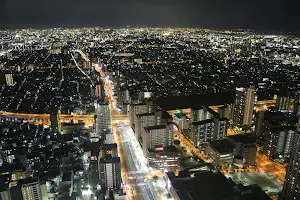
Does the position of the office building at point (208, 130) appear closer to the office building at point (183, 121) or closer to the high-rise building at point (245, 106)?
the office building at point (183, 121)

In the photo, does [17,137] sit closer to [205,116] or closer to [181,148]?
[181,148]

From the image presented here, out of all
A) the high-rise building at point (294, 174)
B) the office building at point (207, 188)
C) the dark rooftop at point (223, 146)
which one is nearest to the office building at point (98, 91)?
the dark rooftop at point (223, 146)

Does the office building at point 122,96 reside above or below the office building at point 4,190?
above

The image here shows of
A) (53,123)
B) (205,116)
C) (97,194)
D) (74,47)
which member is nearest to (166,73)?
(205,116)

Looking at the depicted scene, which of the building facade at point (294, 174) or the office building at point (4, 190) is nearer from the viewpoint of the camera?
the building facade at point (294, 174)

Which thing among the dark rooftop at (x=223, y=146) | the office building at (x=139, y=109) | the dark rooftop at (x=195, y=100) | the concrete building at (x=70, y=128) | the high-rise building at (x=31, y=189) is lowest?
the high-rise building at (x=31, y=189)

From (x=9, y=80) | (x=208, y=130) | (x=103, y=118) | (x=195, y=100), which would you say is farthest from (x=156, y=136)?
(x=9, y=80)

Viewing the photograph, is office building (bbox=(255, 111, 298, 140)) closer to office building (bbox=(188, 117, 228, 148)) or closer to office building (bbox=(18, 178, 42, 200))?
office building (bbox=(188, 117, 228, 148))
